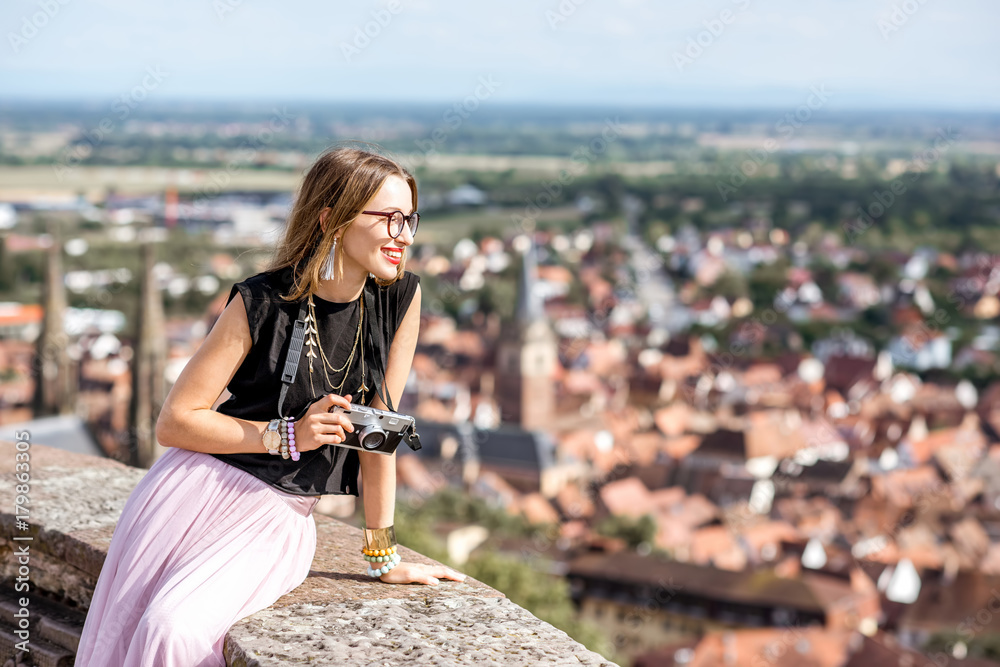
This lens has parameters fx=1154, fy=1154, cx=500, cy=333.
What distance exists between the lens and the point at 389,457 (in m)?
2.07

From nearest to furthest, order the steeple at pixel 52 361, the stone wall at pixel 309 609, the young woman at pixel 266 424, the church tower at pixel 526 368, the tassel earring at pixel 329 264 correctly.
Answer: the stone wall at pixel 309 609, the young woman at pixel 266 424, the tassel earring at pixel 329 264, the steeple at pixel 52 361, the church tower at pixel 526 368

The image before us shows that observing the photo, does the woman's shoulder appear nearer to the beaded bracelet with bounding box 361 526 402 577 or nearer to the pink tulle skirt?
the pink tulle skirt

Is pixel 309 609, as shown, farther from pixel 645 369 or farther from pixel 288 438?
pixel 645 369

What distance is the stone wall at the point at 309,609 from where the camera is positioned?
172cm

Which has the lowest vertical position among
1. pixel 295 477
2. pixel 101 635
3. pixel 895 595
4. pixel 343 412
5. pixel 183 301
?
pixel 895 595

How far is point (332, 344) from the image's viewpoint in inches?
77.2

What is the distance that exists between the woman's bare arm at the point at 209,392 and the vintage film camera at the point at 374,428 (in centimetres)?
18

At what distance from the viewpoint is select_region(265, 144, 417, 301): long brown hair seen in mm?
1912

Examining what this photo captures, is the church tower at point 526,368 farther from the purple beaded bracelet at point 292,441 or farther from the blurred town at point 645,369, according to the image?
the purple beaded bracelet at point 292,441

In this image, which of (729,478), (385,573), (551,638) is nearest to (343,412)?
(385,573)

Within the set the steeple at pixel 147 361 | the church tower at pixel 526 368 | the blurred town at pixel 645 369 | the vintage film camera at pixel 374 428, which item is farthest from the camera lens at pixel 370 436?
the church tower at pixel 526 368

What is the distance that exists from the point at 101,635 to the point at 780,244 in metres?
82.5

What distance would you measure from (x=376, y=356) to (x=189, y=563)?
474 mm

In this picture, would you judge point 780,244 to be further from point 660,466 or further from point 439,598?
point 439,598
